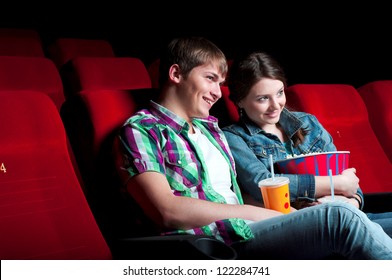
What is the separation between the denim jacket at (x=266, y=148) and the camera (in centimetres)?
100

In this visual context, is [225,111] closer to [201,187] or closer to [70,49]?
[201,187]

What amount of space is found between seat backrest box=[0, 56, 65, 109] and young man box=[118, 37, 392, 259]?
0.45 m

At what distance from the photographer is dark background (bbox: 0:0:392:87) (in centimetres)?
220

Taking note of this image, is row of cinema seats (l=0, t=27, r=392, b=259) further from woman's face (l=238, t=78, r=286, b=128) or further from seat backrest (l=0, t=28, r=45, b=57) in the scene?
seat backrest (l=0, t=28, r=45, b=57)

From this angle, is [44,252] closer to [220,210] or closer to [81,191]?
[81,191]

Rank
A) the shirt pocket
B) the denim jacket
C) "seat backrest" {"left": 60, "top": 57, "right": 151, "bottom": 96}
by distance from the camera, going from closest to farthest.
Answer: the shirt pocket, the denim jacket, "seat backrest" {"left": 60, "top": 57, "right": 151, "bottom": 96}

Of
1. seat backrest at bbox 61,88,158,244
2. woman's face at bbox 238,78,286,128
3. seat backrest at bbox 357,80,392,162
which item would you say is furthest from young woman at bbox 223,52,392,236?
seat backrest at bbox 357,80,392,162

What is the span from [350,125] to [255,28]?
3.44ft

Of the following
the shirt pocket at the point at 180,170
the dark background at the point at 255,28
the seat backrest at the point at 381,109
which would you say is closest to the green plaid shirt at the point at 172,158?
the shirt pocket at the point at 180,170

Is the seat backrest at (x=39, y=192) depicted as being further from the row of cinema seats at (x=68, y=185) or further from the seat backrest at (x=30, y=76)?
the seat backrest at (x=30, y=76)

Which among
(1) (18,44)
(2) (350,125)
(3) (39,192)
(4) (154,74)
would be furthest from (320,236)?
(1) (18,44)

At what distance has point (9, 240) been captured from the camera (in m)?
0.81

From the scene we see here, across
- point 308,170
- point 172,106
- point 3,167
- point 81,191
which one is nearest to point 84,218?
point 81,191

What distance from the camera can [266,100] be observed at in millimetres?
1096
